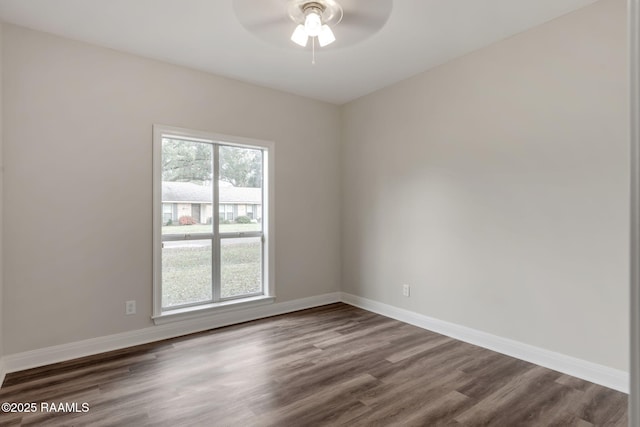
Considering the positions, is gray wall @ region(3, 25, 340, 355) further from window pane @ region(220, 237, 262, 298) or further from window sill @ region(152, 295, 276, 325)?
window pane @ region(220, 237, 262, 298)

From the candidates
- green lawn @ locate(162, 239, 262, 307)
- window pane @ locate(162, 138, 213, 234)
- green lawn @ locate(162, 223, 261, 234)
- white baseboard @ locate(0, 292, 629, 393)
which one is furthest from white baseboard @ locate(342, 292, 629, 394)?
window pane @ locate(162, 138, 213, 234)

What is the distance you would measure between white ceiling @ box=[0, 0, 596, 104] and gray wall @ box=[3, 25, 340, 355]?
24 centimetres

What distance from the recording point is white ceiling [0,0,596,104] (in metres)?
2.47

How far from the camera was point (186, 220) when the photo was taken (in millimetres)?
3559

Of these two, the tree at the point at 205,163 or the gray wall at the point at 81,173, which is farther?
the tree at the point at 205,163

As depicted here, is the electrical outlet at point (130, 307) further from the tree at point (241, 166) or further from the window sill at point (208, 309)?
the tree at point (241, 166)

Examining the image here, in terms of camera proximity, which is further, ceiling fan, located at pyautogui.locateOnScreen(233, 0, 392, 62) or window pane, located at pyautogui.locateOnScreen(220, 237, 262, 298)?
window pane, located at pyautogui.locateOnScreen(220, 237, 262, 298)

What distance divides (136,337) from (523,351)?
11.3 feet

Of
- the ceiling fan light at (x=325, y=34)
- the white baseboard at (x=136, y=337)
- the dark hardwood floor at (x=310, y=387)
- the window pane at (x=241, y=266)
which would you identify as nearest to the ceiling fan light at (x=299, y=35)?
the ceiling fan light at (x=325, y=34)

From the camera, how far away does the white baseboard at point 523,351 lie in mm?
2382

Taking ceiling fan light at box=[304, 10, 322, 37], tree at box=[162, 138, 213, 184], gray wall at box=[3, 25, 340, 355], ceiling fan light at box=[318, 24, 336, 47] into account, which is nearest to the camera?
ceiling fan light at box=[304, 10, 322, 37]

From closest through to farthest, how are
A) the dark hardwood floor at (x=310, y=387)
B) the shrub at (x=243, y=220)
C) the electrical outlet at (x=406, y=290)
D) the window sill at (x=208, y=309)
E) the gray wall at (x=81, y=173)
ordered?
the dark hardwood floor at (x=310, y=387) < the gray wall at (x=81, y=173) < the window sill at (x=208, y=309) < the electrical outlet at (x=406, y=290) < the shrub at (x=243, y=220)

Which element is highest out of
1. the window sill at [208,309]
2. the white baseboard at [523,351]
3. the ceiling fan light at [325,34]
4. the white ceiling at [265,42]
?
the white ceiling at [265,42]

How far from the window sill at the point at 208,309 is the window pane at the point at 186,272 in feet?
0.37
